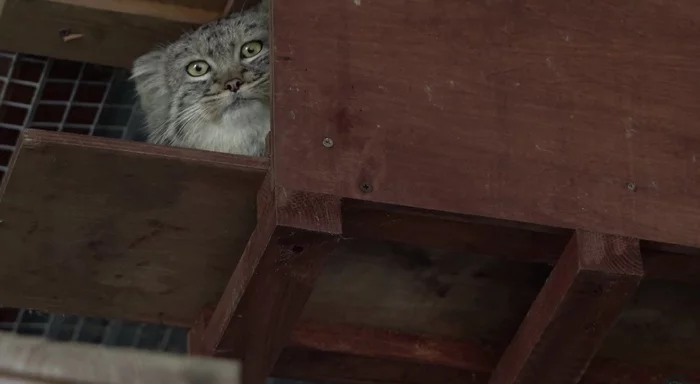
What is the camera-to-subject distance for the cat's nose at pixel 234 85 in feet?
6.98

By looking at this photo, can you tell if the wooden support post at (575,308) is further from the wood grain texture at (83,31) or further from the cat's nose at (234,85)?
the wood grain texture at (83,31)

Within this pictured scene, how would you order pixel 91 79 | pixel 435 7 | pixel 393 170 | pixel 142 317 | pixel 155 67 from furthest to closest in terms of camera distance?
pixel 91 79 < pixel 155 67 < pixel 142 317 < pixel 435 7 < pixel 393 170

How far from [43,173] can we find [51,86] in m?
0.81

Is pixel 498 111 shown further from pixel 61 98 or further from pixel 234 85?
pixel 61 98

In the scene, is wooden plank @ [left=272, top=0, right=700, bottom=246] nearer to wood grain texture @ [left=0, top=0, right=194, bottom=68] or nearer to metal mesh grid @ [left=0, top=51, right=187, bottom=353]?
wood grain texture @ [left=0, top=0, right=194, bottom=68]

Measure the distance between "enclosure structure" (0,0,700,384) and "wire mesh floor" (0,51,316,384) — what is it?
481 millimetres

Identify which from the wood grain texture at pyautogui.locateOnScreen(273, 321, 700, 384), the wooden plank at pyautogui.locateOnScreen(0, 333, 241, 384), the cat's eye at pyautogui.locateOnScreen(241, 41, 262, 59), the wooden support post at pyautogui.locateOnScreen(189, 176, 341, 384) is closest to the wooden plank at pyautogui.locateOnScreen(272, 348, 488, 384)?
the wood grain texture at pyautogui.locateOnScreen(273, 321, 700, 384)

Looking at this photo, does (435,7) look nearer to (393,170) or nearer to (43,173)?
(393,170)

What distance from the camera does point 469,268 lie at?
1910mm

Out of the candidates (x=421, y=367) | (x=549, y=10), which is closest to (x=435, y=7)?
(x=549, y=10)

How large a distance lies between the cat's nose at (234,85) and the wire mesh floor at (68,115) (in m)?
0.42

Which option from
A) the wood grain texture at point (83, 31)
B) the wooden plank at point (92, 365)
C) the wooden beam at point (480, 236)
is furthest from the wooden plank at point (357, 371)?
the wooden plank at point (92, 365)

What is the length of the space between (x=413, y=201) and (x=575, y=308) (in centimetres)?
28

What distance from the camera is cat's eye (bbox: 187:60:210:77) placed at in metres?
2.29
